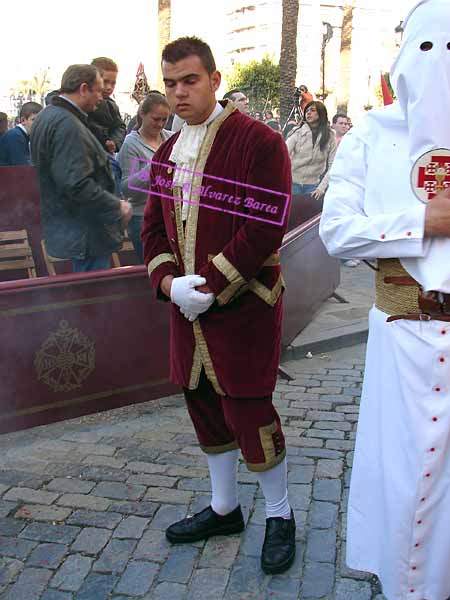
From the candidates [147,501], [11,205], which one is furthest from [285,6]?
[147,501]

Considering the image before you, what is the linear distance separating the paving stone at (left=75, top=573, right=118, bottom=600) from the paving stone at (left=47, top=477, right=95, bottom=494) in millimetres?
697

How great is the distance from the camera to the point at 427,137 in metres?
1.82

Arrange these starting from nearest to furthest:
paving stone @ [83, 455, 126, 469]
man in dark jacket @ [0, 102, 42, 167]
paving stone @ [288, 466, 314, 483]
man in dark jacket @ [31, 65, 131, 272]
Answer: paving stone @ [288, 466, 314, 483]
paving stone @ [83, 455, 126, 469]
man in dark jacket @ [31, 65, 131, 272]
man in dark jacket @ [0, 102, 42, 167]

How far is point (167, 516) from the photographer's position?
300 cm

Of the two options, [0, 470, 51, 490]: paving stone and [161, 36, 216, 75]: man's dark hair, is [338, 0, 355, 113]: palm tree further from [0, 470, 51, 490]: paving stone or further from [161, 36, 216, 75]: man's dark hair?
[161, 36, 216, 75]: man's dark hair

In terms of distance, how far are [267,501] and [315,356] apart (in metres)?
2.79

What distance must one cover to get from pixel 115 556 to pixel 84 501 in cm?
50

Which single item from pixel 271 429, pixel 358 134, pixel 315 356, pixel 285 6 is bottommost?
pixel 315 356

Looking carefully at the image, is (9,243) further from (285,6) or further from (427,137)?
(285,6)

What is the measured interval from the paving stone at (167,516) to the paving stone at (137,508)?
0.13 feet

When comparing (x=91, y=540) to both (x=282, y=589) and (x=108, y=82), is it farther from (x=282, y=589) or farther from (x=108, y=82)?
(x=108, y=82)

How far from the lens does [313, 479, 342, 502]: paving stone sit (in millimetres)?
3127

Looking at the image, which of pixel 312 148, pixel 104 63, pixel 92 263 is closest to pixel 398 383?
pixel 92 263

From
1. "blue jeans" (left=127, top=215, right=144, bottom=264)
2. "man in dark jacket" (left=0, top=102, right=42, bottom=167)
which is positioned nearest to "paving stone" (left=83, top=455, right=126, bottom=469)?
"blue jeans" (left=127, top=215, right=144, bottom=264)
